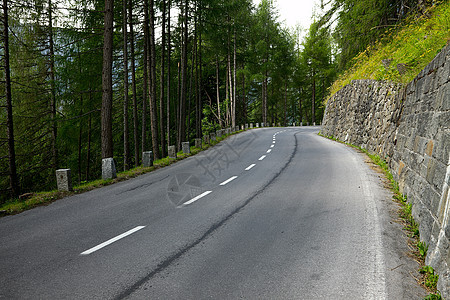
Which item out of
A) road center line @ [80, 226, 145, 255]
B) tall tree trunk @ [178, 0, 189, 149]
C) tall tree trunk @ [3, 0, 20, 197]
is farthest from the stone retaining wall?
tall tree trunk @ [3, 0, 20, 197]

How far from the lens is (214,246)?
14.7 feet

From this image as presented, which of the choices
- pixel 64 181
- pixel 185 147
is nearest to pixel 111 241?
pixel 64 181

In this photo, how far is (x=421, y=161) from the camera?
5.47 m

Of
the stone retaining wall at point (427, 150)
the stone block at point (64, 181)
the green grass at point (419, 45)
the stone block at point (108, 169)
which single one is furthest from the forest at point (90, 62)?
the stone retaining wall at point (427, 150)

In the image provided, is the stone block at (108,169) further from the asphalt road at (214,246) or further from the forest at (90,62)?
the asphalt road at (214,246)

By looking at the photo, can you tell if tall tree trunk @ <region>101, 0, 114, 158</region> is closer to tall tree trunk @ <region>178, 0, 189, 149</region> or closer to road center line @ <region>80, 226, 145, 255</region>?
road center line @ <region>80, 226, 145, 255</region>

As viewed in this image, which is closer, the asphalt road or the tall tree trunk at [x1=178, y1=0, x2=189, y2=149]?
the asphalt road

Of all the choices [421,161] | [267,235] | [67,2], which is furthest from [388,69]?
[67,2]

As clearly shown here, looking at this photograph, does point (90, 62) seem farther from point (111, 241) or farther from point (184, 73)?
point (111, 241)

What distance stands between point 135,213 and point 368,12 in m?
17.1

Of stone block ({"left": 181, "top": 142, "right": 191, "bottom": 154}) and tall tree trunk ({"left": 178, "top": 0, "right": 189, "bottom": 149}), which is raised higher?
tall tree trunk ({"left": 178, "top": 0, "right": 189, "bottom": 149})

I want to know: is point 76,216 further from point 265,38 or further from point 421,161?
point 265,38

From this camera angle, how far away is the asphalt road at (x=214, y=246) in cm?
334

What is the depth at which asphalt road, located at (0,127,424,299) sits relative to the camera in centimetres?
334
